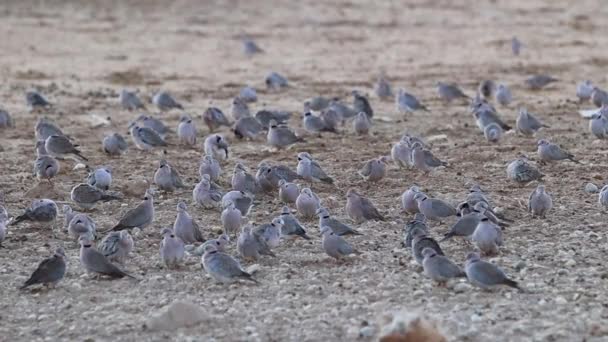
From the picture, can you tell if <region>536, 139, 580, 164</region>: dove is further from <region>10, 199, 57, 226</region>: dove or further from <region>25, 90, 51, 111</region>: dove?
<region>25, 90, 51, 111</region>: dove

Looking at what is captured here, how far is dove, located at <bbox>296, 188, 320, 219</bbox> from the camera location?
9.69 m

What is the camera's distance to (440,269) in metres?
7.70

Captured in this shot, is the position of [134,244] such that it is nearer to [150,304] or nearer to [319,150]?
[150,304]

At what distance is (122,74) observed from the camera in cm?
1888

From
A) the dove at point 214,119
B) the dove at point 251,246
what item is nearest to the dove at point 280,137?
the dove at point 214,119

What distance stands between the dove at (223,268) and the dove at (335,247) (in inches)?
29.5

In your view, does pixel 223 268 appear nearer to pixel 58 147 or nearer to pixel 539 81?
pixel 58 147

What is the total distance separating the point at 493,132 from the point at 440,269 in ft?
17.8

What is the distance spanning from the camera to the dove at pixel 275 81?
17219 millimetres

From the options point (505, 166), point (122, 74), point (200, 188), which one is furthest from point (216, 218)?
point (122, 74)

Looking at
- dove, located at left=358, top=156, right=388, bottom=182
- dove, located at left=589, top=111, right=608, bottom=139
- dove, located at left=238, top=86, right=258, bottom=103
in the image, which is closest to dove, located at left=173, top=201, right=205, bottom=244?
dove, located at left=358, top=156, right=388, bottom=182

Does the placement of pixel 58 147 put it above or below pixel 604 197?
above

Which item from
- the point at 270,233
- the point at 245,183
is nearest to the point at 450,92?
the point at 245,183

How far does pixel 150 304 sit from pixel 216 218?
242cm
